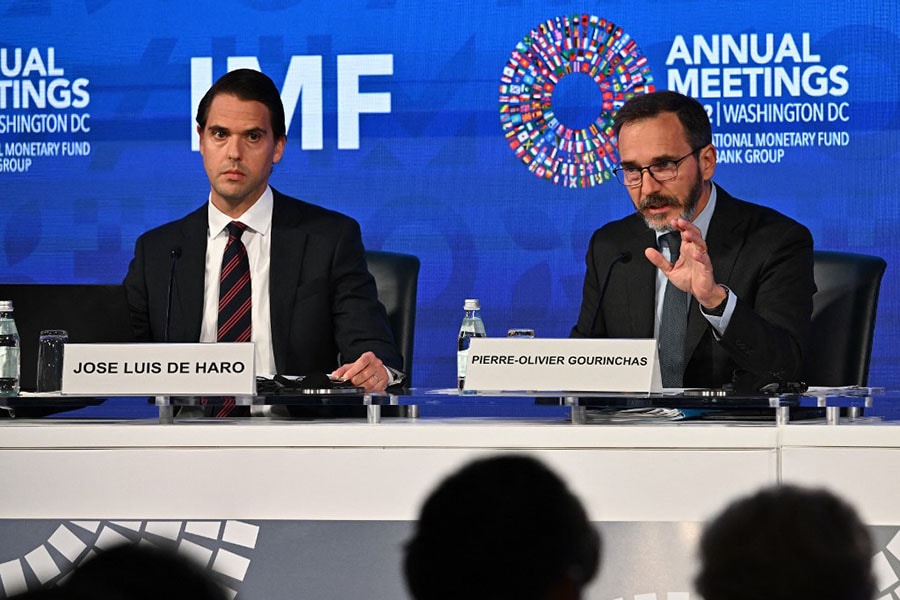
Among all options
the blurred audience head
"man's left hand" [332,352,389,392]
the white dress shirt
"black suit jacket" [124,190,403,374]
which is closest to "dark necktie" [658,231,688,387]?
"black suit jacket" [124,190,403,374]

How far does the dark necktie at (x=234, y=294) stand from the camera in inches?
120

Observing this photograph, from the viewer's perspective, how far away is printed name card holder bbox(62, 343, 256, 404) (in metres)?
2.00

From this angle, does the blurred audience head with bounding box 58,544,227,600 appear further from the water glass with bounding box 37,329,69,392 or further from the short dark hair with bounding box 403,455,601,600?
the water glass with bounding box 37,329,69,392

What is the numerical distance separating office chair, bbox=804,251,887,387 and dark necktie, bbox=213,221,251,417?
1395 mm

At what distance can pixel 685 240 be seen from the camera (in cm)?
254

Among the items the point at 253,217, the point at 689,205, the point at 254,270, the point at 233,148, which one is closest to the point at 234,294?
the point at 254,270

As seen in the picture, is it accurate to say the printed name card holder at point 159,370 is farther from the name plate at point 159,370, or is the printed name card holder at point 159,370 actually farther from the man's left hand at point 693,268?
the man's left hand at point 693,268

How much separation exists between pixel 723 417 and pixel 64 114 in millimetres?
3130

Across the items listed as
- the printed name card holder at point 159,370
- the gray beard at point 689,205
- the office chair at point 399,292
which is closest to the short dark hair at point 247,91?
the office chair at point 399,292

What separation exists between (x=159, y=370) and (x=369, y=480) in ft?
1.29

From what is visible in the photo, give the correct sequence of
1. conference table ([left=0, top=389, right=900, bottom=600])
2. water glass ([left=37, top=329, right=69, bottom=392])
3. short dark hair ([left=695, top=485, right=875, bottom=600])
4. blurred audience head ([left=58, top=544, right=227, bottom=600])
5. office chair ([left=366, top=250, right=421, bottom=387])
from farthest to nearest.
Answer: office chair ([left=366, top=250, right=421, bottom=387]) < water glass ([left=37, top=329, right=69, bottom=392]) < conference table ([left=0, top=389, right=900, bottom=600]) < short dark hair ([left=695, top=485, right=875, bottom=600]) < blurred audience head ([left=58, top=544, right=227, bottom=600])

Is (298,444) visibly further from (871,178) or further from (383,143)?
(871,178)

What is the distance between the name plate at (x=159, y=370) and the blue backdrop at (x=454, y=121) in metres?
2.31

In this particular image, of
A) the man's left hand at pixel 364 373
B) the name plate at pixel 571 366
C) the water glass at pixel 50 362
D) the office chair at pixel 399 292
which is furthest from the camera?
the office chair at pixel 399 292
